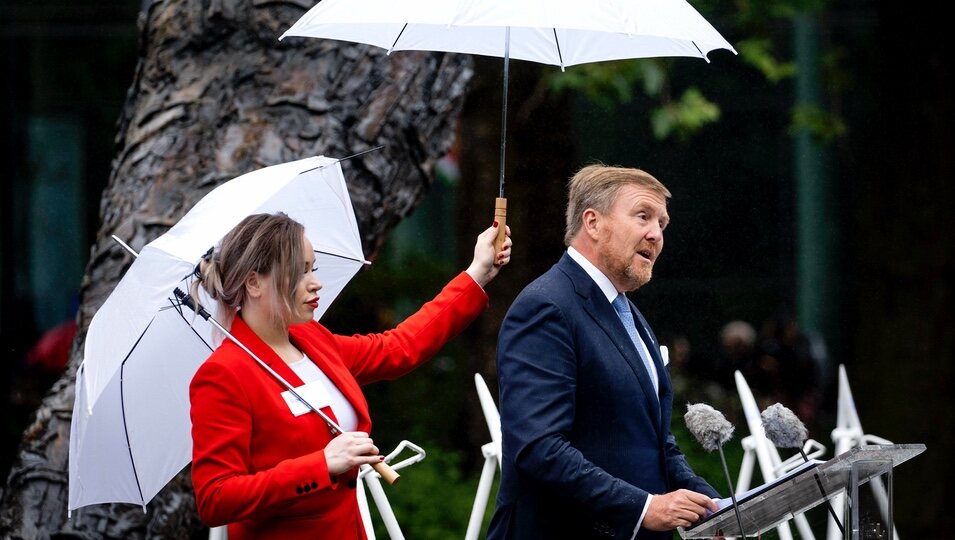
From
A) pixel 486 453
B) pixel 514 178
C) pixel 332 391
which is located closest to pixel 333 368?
pixel 332 391

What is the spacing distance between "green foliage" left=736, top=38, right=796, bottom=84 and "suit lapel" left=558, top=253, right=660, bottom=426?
232 inches

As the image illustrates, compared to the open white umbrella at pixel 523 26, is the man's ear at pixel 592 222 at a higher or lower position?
lower

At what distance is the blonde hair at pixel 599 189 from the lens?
3.81 m

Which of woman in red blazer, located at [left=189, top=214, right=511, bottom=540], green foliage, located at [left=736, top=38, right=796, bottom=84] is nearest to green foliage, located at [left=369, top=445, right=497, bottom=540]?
woman in red blazer, located at [left=189, top=214, right=511, bottom=540]

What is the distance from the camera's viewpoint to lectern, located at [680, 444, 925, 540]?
10.6 ft

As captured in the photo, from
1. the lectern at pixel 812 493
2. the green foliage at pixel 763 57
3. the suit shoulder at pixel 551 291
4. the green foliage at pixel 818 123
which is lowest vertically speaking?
the lectern at pixel 812 493

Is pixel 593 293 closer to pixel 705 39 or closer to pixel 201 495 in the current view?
pixel 705 39

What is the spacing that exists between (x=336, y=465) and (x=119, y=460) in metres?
0.72

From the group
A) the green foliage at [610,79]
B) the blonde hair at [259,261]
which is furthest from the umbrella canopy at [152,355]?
the green foliage at [610,79]

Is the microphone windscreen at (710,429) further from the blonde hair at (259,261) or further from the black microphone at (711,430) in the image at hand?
the blonde hair at (259,261)

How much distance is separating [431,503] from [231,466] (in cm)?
364

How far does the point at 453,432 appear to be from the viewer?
346 inches

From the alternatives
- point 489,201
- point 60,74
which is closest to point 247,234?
point 489,201

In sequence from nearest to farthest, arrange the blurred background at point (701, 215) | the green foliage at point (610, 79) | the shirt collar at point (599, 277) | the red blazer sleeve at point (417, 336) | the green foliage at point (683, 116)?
the shirt collar at point (599, 277), the red blazer sleeve at point (417, 336), the green foliage at point (610, 79), the blurred background at point (701, 215), the green foliage at point (683, 116)
